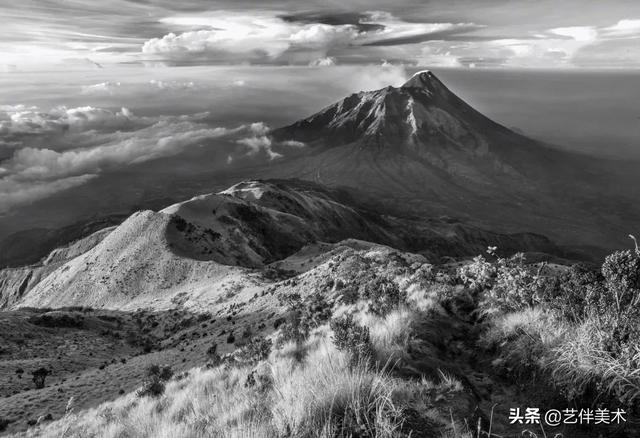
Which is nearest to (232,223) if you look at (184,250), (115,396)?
(184,250)

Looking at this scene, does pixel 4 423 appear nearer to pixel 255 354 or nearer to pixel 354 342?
pixel 255 354

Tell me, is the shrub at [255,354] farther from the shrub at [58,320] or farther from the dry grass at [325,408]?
→ the shrub at [58,320]

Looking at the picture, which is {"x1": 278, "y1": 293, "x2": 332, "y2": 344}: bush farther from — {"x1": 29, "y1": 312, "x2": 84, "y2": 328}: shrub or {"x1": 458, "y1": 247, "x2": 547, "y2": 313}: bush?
{"x1": 29, "y1": 312, "x2": 84, "y2": 328}: shrub

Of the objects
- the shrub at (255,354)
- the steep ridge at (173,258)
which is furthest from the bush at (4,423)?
the steep ridge at (173,258)

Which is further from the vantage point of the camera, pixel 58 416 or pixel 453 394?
pixel 58 416

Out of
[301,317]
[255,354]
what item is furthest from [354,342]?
[301,317]

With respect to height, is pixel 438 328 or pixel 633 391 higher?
pixel 633 391

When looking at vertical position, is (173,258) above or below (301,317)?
below

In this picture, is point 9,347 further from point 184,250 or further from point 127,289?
point 184,250
